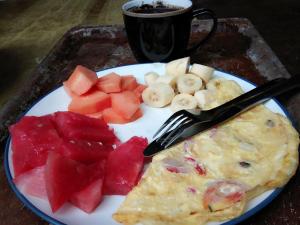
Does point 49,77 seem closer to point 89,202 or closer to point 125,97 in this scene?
point 125,97

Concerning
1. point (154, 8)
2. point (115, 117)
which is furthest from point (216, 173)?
point (154, 8)

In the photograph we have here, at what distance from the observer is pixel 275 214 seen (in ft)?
2.37

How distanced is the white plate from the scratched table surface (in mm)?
68

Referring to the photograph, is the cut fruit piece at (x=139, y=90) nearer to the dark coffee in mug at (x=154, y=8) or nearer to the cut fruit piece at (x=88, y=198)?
the dark coffee in mug at (x=154, y=8)

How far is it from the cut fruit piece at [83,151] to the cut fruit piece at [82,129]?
0.11 feet

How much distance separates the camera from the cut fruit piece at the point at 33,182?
0.73 meters

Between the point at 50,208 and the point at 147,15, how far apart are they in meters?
0.67

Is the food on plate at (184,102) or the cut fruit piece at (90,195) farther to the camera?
the food on plate at (184,102)

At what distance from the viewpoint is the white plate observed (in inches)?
26.9

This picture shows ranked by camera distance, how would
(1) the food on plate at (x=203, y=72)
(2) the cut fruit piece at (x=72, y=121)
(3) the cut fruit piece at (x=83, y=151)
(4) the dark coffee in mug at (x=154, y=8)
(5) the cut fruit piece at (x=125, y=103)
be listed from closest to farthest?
(3) the cut fruit piece at (x=83, y=151) < (2) the cut fruit piece at (x=72, y=121) < (5) the cut fruit piece at (x=125, y=103) < (1) the food on plate at (x=203, y=72) < (4) the dark coffee in mug at (x=154, y=8)

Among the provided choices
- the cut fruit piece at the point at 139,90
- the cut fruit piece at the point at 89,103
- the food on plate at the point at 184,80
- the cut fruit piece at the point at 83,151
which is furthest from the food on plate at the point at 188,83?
the cut fruit piece at the point at 83,151

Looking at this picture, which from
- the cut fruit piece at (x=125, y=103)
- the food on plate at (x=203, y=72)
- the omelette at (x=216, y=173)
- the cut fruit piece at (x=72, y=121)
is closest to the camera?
the omelette at (x=216, y=173)

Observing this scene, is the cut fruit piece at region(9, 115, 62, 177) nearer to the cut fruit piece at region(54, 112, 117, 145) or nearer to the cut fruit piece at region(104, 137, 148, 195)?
the cut fruit piece at region(54, 112, 117, 145)

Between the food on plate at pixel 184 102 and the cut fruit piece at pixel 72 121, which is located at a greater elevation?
the cut fruit piece at pixel 72 121
